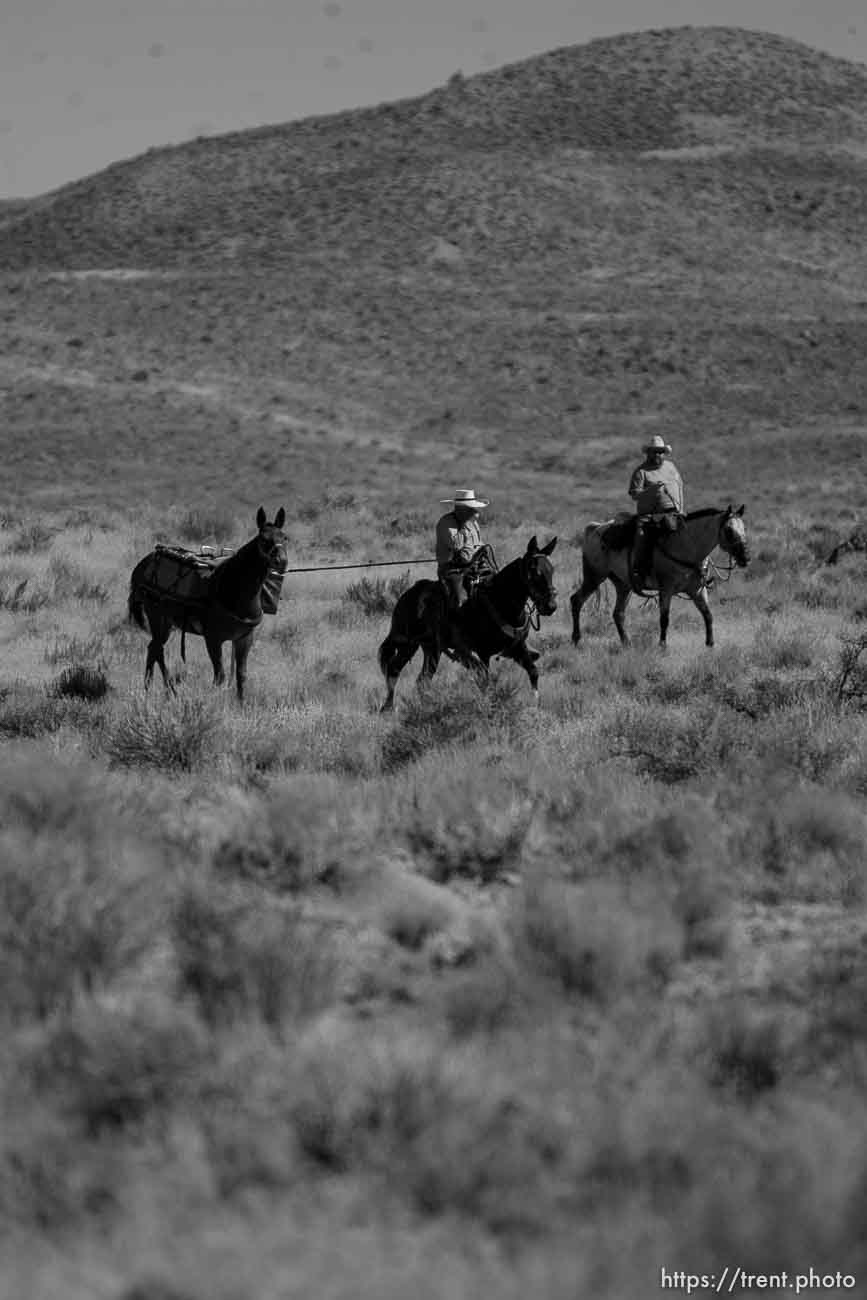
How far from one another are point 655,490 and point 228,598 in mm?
6303

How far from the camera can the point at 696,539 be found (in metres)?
16.5

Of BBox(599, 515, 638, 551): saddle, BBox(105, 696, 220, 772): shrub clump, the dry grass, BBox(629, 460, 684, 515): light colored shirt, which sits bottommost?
the dry grass

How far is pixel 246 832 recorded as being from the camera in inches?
295

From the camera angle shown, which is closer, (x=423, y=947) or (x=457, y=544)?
(x=423, y=947)

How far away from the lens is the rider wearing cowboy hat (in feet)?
41.6

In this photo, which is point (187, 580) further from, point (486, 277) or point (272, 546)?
point (486, 277)

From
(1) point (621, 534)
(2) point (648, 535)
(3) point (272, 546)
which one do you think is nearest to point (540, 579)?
(3) point (272, 546)

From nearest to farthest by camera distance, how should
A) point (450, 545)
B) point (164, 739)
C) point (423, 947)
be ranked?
point (423, 947) → point (164, 739) → point (450, 545)

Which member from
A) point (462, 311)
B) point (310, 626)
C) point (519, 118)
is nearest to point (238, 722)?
point (310, 626)

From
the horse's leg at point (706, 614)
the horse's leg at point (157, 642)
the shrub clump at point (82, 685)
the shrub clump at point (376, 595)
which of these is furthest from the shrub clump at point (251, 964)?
the shrub clump at point (376, 595)

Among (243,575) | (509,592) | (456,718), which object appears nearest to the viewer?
(456,718)

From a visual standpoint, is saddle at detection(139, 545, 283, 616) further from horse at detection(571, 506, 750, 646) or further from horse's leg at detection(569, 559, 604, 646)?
horse at detection(571, 506, 750, 646)

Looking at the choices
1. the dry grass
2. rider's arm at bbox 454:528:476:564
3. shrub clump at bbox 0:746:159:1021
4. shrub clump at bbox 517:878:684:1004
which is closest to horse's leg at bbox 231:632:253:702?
the dry grass

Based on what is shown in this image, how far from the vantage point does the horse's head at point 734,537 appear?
51.8 ft
